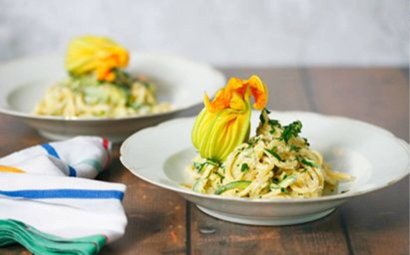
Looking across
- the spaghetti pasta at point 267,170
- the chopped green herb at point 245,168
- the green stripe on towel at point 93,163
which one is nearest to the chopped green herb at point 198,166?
the spaghetti pasta at point 267,170

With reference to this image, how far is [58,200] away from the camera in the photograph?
165 centimetres

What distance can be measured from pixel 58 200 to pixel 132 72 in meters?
1.09

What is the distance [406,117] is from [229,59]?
1490mm

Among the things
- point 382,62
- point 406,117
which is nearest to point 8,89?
point 406,117

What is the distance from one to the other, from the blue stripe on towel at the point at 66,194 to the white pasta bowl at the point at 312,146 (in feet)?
0.24

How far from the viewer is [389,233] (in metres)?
1.65

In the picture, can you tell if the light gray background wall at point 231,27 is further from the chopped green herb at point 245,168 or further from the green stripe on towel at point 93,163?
the chopped green herb at point 245,168

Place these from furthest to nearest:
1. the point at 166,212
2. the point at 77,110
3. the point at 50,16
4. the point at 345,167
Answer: the point at 50,16 < the point at 77,110 < the point at 345,167 < the point at 166,212

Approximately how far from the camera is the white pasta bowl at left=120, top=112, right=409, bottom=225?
1.58m

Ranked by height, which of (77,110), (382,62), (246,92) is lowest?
(382,62)

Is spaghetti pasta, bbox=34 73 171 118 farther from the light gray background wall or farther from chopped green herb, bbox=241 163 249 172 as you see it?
the light gray background wall

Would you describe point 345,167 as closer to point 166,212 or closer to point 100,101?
point 166,212

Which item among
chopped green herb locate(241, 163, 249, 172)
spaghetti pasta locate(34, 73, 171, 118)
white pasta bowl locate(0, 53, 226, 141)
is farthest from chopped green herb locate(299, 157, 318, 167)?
spaghetti pasta locate(34, 73, 171, 118)

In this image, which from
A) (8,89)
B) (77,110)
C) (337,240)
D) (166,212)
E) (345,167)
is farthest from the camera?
(8,89)
